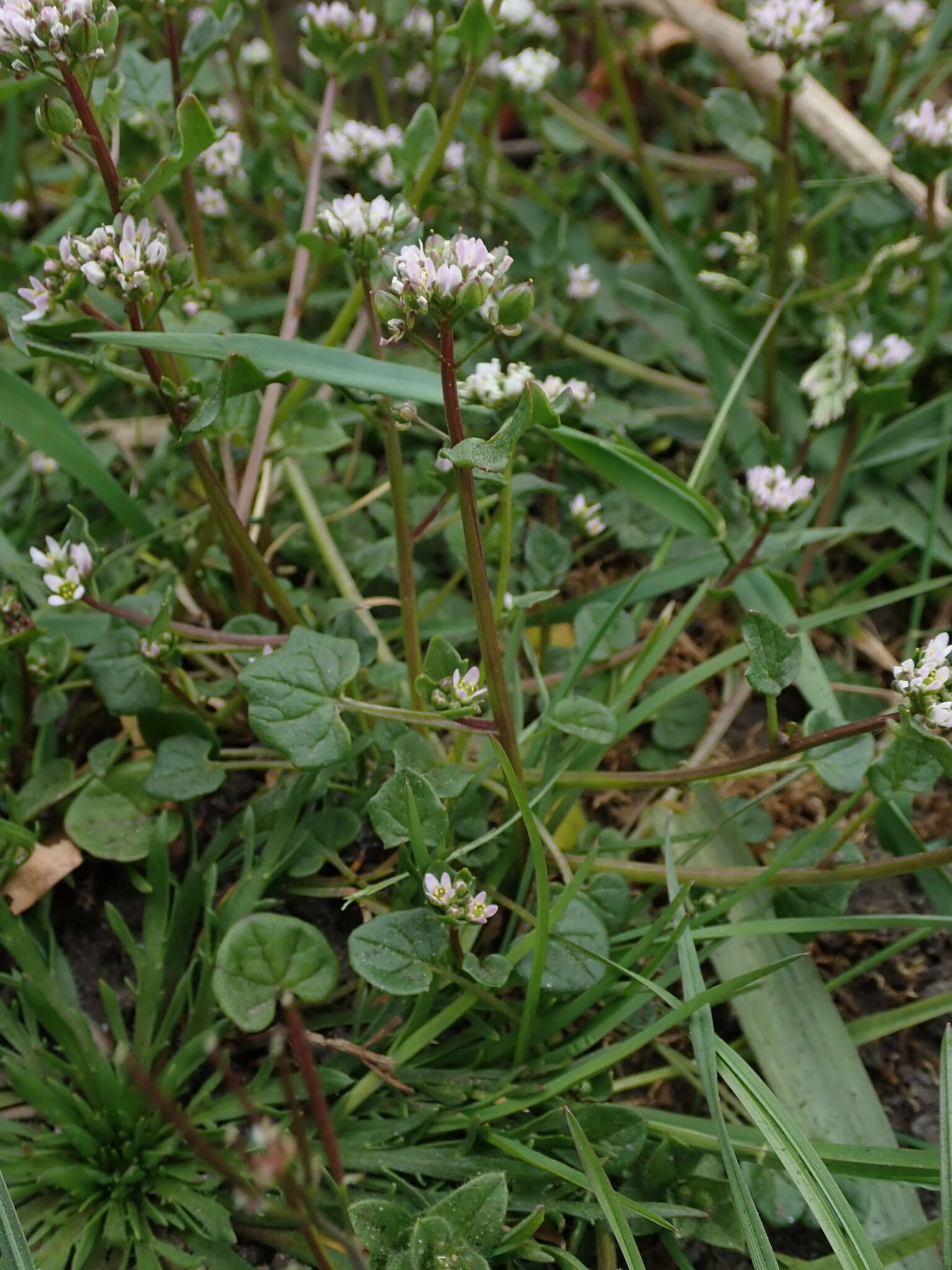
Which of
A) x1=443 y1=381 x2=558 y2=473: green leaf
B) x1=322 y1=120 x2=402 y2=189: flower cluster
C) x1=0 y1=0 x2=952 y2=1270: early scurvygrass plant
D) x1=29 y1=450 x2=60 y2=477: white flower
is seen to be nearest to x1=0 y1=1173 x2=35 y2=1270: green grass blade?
x1=0 y1=0 x2=952 y2=1270: early scurvygrass plant

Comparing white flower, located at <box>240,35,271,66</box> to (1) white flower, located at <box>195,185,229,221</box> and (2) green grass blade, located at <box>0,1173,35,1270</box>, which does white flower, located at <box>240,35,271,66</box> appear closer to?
(1) white flower, located at <box>195,185,229,221</box>

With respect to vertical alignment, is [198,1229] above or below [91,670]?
below

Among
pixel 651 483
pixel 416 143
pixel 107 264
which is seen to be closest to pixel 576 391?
pixel 651 483

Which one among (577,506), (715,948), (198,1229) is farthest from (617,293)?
(198,1229)

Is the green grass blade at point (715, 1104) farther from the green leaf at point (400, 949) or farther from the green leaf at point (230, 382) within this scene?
the green leaf at point (230, 382)

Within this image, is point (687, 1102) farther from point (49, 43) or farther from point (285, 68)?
point (285, 68)

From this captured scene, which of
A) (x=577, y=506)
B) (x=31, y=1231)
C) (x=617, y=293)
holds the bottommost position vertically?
(x=31, y=1231)
